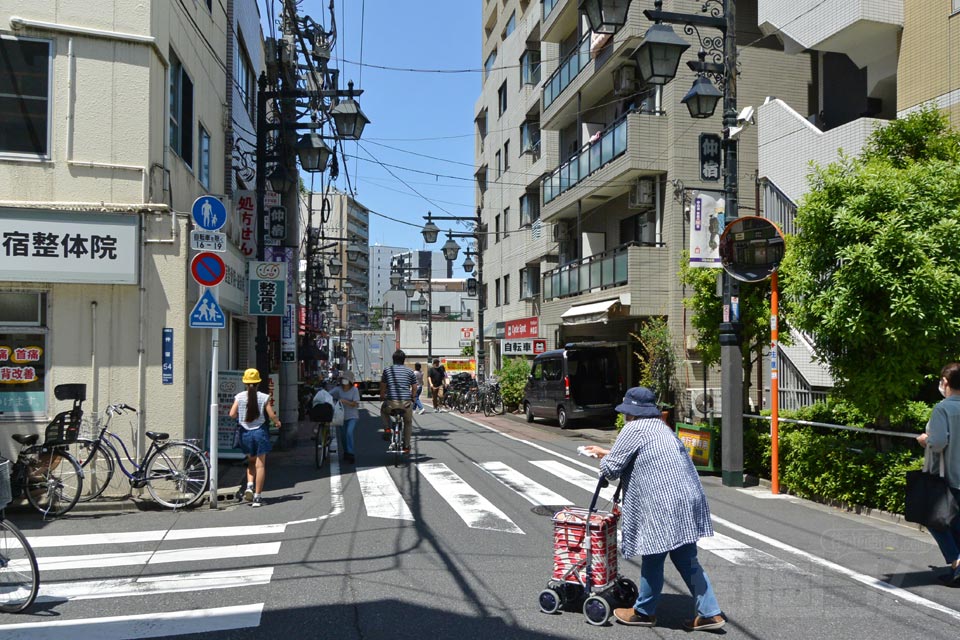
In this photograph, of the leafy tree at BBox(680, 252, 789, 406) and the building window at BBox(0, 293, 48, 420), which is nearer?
the building window at BBox(0, 293, 48, 420)

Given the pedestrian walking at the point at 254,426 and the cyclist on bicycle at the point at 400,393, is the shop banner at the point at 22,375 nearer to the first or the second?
the pedestrian walking at the point at 254,426

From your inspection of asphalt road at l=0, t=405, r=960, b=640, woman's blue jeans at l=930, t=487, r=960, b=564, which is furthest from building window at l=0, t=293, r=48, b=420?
woman's blue jeans at l=930, t=487, r=960, b=564

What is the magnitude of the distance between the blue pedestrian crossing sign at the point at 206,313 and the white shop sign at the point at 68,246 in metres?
0.90

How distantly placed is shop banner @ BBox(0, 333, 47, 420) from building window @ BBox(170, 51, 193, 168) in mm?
3512

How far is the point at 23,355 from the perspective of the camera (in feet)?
30.2

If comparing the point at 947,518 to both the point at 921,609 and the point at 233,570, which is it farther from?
the point at 233,570

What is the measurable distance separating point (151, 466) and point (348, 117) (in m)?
7.10

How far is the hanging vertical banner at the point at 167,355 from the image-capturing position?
9578 mm

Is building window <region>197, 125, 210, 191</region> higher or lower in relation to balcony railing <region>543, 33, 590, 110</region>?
lower

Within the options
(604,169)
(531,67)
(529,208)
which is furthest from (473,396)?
(531,67)

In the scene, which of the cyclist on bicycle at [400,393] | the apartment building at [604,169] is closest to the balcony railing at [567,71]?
the apartment building at [604,169]

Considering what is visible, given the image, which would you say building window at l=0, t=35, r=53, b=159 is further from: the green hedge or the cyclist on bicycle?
the green hedge

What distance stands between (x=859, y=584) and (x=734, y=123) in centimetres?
707

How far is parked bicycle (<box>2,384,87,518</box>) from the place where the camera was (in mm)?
8609
